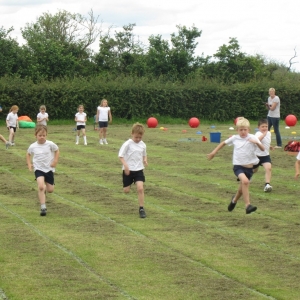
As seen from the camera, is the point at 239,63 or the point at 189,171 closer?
the point at 189,171

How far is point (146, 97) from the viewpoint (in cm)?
4509

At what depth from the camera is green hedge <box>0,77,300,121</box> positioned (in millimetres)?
43000

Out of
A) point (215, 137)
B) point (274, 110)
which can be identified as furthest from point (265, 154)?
point (215, 137)

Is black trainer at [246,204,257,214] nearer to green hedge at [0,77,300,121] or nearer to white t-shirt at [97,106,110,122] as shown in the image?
white t-shirt at [97,106,110,122]

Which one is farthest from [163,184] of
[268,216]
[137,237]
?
[137,237]

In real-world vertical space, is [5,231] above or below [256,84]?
below

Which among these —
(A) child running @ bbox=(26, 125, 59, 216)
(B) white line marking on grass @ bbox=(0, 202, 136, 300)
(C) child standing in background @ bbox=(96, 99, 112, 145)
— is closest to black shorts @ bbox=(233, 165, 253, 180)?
(A) child running @ bbox=(26, 125, 59, 216)

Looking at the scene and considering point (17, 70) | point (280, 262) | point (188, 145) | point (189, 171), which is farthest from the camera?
point (17, 70)

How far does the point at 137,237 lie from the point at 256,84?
38.6 meters

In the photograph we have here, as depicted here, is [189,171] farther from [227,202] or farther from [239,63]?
[239,63]

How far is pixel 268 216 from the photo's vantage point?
1198 centimetres

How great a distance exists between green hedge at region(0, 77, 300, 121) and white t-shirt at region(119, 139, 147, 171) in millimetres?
31125

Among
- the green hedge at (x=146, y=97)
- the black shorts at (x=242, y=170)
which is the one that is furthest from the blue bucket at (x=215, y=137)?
the green hedge at (x=146, y=97)

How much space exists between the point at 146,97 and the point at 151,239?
35.3 m
